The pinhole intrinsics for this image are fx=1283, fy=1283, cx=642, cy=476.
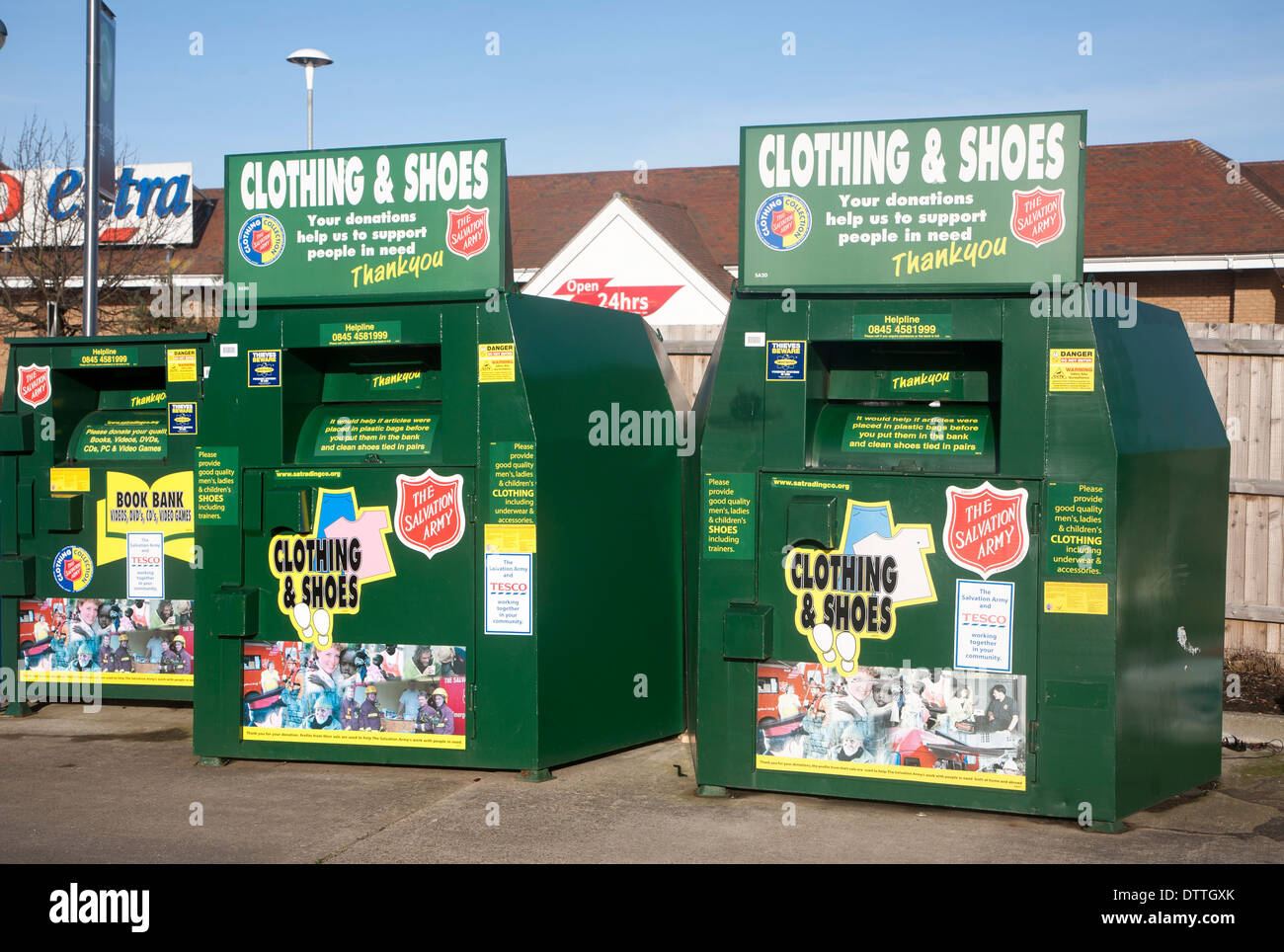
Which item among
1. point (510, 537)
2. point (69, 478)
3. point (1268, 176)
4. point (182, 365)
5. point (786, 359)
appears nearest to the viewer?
point (786, 359)

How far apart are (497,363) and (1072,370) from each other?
270 cm

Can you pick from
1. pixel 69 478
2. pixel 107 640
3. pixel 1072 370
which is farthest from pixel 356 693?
pixel 1072 370

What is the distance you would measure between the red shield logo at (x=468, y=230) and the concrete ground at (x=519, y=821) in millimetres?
2640

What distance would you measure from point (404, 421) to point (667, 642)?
1.93 metres

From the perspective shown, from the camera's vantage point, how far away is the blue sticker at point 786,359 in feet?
19.6

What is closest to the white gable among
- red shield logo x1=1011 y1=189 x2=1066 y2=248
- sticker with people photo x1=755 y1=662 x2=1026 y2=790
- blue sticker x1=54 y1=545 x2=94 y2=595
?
blue sticker x1=54 y1=545 x2=94 y2=595

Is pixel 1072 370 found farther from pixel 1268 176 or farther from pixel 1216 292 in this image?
pixel 1268 176

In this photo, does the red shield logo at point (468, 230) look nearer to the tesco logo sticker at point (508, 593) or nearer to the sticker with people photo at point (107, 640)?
the tesco logo sticker at point (508, 593)

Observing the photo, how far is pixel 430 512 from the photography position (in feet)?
21.2

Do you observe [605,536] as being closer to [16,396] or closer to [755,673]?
[755,673]

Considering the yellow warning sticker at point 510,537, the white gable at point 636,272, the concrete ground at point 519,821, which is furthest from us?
the white gable at point 636,272

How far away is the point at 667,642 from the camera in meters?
Result: 7.25

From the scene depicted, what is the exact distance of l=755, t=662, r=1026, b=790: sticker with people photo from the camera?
5637 millimetres

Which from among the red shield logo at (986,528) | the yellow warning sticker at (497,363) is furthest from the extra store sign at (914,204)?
the yellow warning sticker at (497,363)
